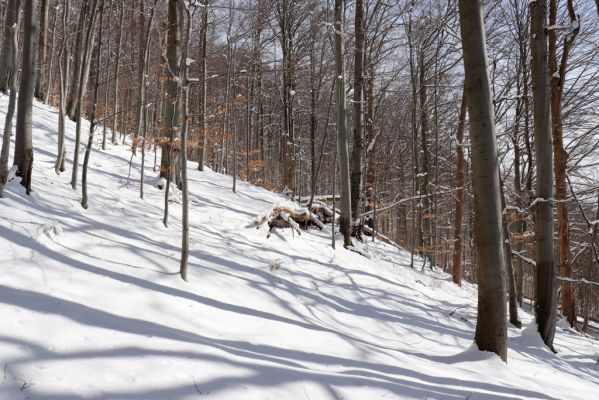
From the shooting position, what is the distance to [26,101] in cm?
538

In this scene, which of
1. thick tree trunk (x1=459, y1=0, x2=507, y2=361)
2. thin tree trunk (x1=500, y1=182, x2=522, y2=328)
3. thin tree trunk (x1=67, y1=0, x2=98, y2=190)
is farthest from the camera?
thin tree trunk (x1=500, y1=182, x2=522, y2=328)

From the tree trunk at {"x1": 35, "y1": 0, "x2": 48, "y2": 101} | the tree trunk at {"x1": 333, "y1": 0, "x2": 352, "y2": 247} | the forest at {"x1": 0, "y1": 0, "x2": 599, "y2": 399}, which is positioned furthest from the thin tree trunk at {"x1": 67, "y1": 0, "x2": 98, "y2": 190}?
the tree trunk at {"x1": 35, "y1": 0, "x2": 48, "y2": 101}

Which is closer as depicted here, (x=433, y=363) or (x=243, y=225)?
(x=433, y=363)

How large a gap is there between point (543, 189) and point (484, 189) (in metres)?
3.23

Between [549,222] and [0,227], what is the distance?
7910 millimetres

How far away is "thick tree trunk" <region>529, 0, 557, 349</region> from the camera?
6445mm

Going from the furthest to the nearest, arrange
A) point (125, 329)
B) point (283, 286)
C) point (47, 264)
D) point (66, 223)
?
point (283, 286) → point (66, 223) → point (47, 264) → point (125, 329)

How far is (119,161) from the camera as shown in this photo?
404 inches

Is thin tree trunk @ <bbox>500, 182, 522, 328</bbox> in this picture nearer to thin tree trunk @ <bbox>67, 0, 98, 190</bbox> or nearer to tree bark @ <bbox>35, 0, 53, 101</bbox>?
thin tree trunk @ <bbox>67, 0, 98, 190</bbox>

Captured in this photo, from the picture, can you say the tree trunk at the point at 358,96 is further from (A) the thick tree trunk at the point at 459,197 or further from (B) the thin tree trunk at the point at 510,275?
(B) the thin tree trunk at the point at 510,275

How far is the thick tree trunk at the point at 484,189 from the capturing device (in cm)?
420

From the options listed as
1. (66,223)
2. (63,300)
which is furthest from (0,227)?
(63,300)

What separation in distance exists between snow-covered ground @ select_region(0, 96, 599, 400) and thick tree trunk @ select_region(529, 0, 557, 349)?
1.84 ft

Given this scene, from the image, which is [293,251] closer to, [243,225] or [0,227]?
[243,225]
